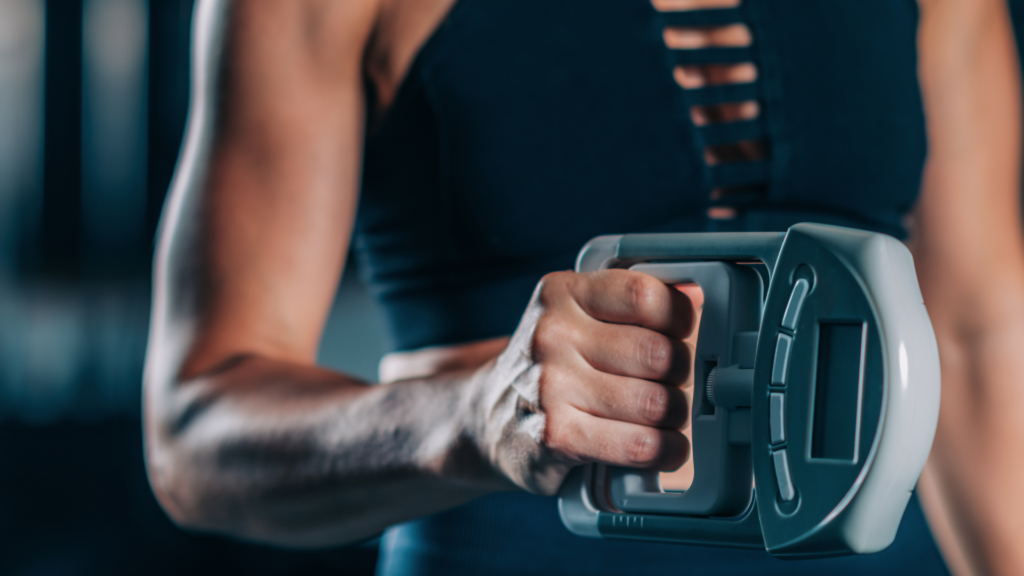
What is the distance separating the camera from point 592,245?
1.63 ft

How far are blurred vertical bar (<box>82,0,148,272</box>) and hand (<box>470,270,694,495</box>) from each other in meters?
3.11

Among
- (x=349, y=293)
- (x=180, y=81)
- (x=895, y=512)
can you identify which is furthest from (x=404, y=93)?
(x=180, y=81)

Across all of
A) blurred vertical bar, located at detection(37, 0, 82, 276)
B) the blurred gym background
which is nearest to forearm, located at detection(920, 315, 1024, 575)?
the blurred gym background

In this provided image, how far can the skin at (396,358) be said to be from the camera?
459mm

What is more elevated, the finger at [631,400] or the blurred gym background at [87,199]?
the finger at [631,400]

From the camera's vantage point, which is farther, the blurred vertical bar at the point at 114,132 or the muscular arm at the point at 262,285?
the blurred vertical bar at the point at 114,132

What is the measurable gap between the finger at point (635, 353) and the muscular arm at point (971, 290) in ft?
1.80

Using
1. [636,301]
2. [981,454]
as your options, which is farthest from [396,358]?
[981,454]

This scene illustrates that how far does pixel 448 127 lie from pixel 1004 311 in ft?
1.91

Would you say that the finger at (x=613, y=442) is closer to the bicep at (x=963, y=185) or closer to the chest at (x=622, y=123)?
the chest at (x=622, y=123)

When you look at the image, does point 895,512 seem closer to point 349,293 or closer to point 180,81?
point 349,293

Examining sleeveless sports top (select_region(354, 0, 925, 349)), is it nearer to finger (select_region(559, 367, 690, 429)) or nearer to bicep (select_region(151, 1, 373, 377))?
bicep (select_region(151, 1, 373, 377))

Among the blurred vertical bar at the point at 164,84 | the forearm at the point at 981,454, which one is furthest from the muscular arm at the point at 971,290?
the blurred vertical bar at the point at 164,84

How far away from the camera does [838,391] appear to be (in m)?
0.39
